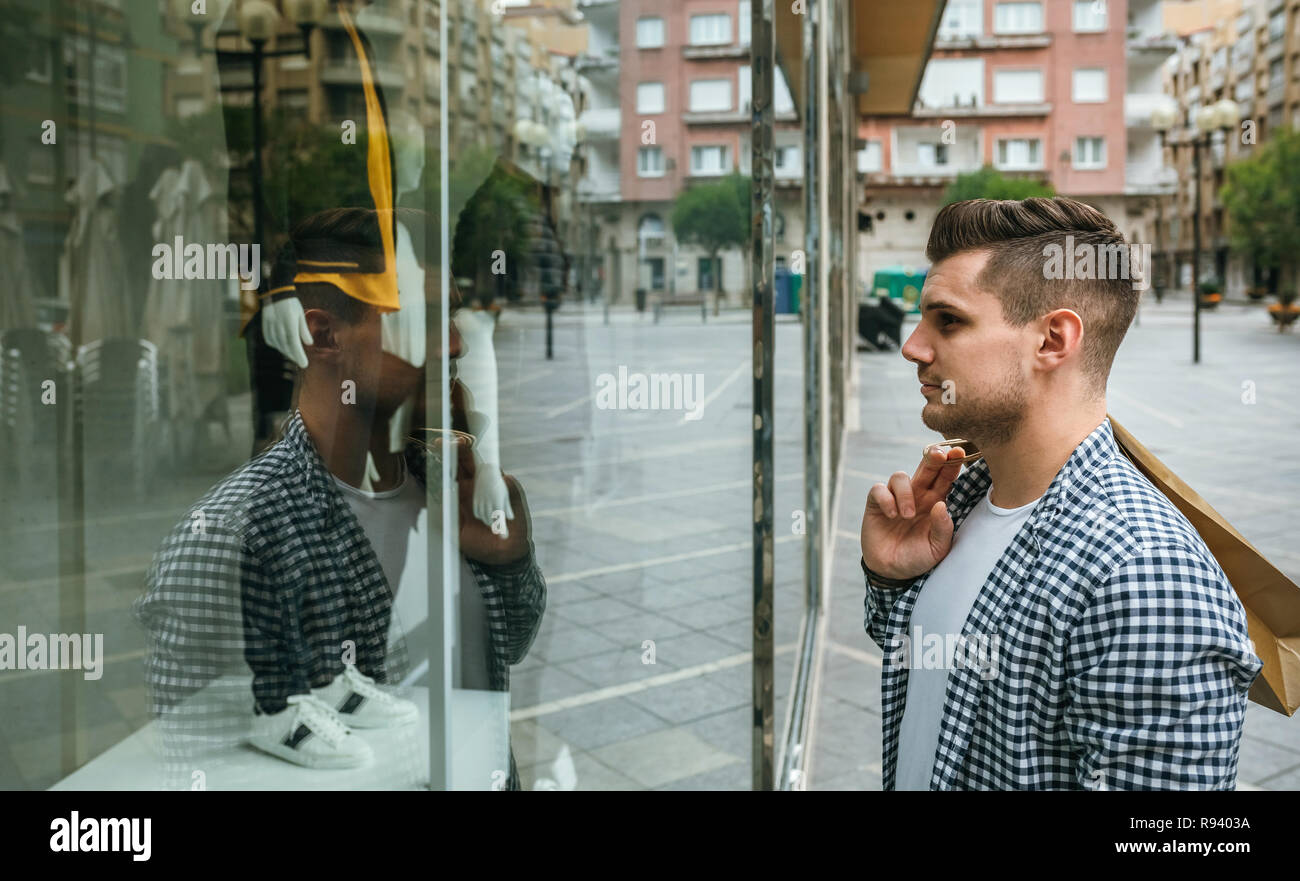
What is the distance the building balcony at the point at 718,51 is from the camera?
92.3 inches

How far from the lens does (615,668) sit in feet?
9.09

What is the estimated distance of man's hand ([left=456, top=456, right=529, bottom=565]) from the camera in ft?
4.17

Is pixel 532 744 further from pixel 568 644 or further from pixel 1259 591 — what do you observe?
pixel 1259 591

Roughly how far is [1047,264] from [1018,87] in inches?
63.6

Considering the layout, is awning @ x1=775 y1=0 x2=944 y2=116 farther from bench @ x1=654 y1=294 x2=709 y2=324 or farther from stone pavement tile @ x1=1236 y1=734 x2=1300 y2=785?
stone pavement tile @ x1=1236 y1=734 x2=1300 y2=785

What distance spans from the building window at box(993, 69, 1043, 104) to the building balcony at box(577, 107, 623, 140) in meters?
0.74

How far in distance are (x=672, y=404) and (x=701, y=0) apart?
902mm

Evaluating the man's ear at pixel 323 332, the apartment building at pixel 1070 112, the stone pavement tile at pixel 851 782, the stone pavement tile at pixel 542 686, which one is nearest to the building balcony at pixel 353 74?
the man's ear at pixel 323 332

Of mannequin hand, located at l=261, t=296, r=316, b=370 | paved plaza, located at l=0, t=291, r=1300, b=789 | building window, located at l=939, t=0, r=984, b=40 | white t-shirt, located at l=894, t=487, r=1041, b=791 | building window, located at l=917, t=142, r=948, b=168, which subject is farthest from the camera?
building window, located at l=939, t=0, r=984, b=40

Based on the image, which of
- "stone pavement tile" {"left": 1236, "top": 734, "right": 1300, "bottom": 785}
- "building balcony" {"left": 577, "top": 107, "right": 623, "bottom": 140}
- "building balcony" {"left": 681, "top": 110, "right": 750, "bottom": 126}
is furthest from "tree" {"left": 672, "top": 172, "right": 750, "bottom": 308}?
"stone pavement tile" {"left": 1236, "top": 734, "right": 1300, "bottom": 785}

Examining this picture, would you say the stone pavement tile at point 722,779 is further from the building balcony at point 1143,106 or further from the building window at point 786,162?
the building balcony at point 1143,106

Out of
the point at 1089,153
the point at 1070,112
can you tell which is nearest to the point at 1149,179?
the point at 1089,153

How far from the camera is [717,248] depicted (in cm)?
247
